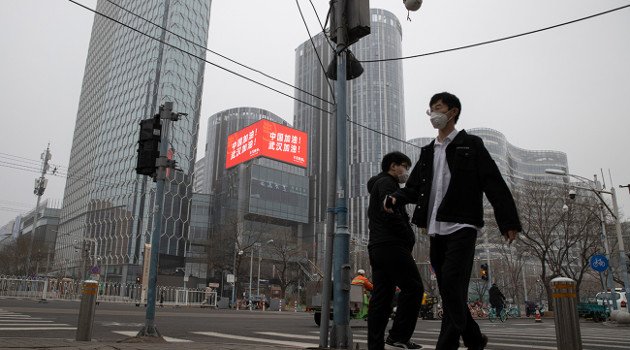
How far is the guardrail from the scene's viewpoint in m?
31.3

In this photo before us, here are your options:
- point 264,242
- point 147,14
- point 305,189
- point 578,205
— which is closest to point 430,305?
point 578,205

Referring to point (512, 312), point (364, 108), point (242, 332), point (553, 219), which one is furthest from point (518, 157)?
point (242, 332)

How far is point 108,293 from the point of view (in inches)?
1679

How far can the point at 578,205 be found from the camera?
Result: 30.0 meters

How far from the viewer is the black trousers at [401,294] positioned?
3.60 meters

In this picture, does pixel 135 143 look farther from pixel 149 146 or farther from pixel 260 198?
pixel 149 146

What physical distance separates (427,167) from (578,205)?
32.1m

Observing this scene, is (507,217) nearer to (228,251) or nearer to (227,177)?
(228,251)

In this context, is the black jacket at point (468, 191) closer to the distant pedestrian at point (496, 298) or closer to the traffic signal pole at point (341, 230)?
the traffic signal pole at point (341, 230)

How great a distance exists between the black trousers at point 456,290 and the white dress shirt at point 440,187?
0.06 m

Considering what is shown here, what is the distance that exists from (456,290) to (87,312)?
495cm

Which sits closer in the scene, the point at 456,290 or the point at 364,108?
the point at 456,290

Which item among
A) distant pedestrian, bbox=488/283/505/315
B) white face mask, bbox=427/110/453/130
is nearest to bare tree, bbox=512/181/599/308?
distant pedestrian, bbox=488/283/505/315

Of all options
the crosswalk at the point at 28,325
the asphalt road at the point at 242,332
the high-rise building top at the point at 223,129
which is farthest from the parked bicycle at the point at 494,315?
the high-rise building top at the point at 223,129
